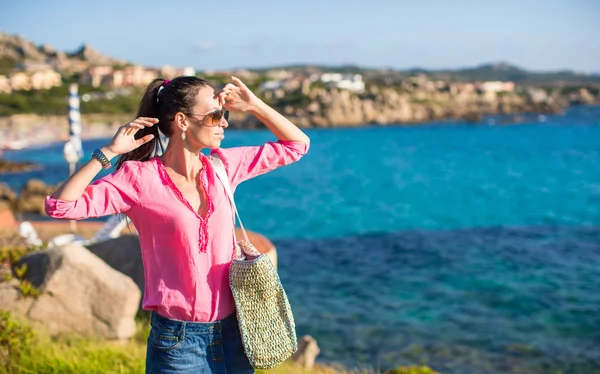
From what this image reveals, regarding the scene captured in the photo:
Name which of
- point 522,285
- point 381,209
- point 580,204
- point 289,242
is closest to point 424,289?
point 522,285

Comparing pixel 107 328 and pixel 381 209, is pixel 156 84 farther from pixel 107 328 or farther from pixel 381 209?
pixel 381 209

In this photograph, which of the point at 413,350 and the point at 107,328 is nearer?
the point at 107,328

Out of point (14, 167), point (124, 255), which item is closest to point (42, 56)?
point (14, 167)

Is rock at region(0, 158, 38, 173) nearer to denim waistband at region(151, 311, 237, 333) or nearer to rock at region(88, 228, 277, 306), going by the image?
rock at region(88, 228, 277, 306)

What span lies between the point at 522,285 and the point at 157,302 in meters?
10.1

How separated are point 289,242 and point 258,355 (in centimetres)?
1360

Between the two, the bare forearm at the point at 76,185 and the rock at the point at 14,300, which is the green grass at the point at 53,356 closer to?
the rock at the point at 14,300

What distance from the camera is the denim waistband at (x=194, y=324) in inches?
93.7

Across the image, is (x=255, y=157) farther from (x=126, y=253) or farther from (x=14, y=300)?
(x=126, y=253)

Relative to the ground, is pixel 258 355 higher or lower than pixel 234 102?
lower

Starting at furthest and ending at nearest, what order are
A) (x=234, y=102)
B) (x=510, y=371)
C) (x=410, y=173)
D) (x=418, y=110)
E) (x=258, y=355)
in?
(x=418, y=110), (x=410, y=173), (x=510, y=371), (x=234, y=102), (x=258, y=355)

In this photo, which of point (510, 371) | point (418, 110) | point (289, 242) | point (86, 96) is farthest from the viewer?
point (418, 110)

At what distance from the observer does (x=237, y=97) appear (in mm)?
2582

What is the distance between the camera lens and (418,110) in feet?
301
